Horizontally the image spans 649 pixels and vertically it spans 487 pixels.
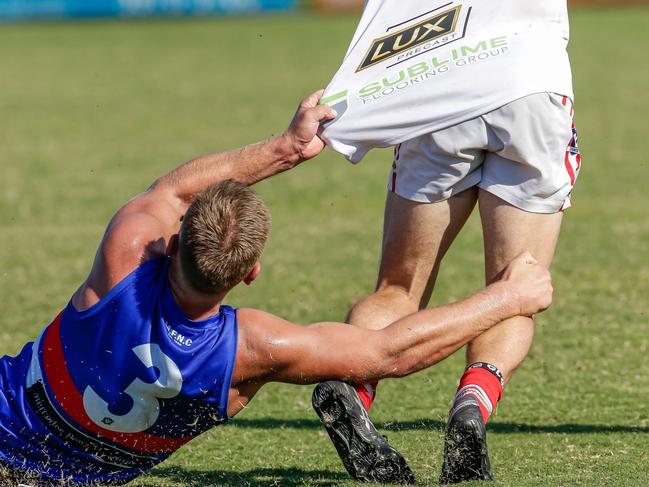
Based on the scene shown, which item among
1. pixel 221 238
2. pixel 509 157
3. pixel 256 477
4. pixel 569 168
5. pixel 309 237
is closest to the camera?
pixel 221 238

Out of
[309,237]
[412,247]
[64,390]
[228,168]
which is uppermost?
[228,168]

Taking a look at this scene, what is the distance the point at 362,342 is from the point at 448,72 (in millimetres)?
1250

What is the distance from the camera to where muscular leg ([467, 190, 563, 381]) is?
14.5 feet

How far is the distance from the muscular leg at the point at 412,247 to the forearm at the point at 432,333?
0.65 meters

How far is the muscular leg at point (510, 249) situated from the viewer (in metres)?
4.43

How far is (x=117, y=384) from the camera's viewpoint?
12.3ft

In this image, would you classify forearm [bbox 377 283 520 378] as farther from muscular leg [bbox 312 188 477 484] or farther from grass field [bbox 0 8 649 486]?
grass field [bbox 0 8 649 486]

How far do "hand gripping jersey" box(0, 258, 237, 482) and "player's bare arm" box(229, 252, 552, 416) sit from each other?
0.25 ft

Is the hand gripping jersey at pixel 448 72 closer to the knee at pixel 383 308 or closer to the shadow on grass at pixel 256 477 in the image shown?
the knee at pixel 383 308

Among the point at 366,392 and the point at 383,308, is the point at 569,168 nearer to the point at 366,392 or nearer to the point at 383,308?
the point at 383,308

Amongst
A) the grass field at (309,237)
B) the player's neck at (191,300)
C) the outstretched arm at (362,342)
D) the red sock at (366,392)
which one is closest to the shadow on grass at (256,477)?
the grass field at (309,237)

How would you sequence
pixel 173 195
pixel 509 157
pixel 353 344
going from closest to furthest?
pixel 353 344, pixel 173 195, pixel 509 157

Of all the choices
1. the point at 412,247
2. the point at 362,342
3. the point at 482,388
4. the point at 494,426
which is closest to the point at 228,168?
the point at 362,342

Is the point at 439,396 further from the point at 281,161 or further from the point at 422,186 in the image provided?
the point at 281,161
